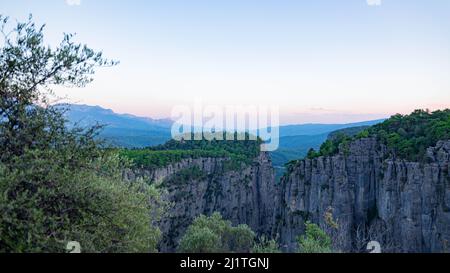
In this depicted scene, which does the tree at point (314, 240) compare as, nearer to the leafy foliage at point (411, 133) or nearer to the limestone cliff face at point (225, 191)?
the leafy foliage at point (411, 133)

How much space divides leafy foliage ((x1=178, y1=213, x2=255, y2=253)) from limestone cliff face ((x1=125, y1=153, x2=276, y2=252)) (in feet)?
118

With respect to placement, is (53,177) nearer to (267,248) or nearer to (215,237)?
(267,248)

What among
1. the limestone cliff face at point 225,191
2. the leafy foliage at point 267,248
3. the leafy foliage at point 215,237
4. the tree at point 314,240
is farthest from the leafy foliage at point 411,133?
the limestone cliff face at point 225,191

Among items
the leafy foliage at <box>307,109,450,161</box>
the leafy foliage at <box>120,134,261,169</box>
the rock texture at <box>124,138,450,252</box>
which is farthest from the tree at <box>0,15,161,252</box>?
the leafy foliage at <box>120,134,261,169</box>

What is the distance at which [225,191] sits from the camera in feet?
269

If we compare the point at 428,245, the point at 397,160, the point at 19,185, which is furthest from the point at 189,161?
the point at 19,185

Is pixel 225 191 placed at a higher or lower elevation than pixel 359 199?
lower

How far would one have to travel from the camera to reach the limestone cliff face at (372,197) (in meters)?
33.2

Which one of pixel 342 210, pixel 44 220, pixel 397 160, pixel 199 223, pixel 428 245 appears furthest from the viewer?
pixel 342 210

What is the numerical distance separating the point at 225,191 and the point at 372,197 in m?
42.4

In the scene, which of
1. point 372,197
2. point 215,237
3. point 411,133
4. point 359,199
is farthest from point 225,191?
point 215,237
